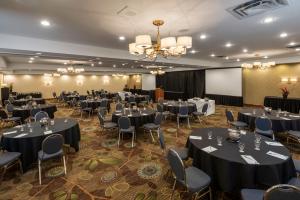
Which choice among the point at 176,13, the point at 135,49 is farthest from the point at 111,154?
the point at 176,13

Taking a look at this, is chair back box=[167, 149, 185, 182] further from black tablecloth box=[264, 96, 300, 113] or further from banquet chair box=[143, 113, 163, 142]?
black tablecloth box=[264, 96, 300, 113]

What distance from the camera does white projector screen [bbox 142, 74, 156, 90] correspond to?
20.6 meters

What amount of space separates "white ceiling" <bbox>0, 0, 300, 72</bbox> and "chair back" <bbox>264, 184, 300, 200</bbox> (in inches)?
126

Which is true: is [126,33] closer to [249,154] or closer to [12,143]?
[12,143]

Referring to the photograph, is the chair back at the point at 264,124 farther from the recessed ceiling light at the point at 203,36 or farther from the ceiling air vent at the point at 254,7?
the recessed ceiling light at the point at 203,36

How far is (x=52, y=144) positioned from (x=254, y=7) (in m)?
5.00

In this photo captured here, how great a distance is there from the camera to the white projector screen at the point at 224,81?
41.9 feet

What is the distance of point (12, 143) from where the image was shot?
365cm

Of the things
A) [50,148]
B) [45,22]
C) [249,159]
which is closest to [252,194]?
[249,159]

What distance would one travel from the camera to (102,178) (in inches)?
139

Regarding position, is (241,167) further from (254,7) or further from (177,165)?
(254,7)

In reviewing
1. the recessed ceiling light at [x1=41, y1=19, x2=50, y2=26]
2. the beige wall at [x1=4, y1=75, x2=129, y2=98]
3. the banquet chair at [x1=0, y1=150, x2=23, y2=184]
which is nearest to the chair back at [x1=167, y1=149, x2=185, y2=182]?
the banquet chair at [x1=0, y1=150, x2=23, y2=184]

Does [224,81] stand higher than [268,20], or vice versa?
[268,20]

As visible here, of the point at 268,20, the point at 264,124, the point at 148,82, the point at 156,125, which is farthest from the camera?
the point at 148,82
